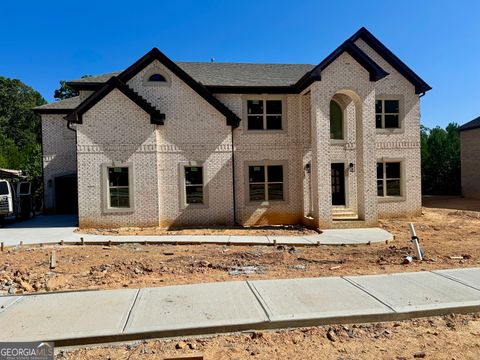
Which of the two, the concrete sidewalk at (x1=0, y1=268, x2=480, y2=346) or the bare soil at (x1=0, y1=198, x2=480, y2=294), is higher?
the concrete sidewalk at (x1=0, y1=268, x2=480, y2=346)

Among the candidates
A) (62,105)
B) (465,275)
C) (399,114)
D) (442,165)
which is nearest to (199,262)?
(465,275)

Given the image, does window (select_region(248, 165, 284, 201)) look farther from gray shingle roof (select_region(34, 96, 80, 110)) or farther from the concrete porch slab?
gray shingle roof (select_region(34, 96, 80, 110))

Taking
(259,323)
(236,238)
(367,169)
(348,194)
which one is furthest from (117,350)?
(348,194)

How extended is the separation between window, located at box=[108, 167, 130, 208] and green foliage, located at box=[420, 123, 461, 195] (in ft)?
96.0

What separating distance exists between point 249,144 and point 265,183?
77.6 inches

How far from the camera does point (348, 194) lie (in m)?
15.9

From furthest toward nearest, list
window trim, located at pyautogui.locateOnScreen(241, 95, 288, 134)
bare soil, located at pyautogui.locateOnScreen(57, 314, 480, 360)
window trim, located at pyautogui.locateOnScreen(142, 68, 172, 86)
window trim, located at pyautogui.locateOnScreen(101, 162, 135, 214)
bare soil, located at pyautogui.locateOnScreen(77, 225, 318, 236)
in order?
1. window trim, located at pyautogui.locateOnScreen(241, 95, 288, 134)
2. window trim, located at pyautogui.locateOnScreen(142, 68, 172, 86)
3. window trim, located at pyautogui.locateOnScreen(101, 162, 135, 214)
4. bare soil, located at pyautogui.locateOnScreen(77, 225, 318, 236)
5. bare soil, located at pyautogui.locateOnScreen(57, 314, 480, 360)

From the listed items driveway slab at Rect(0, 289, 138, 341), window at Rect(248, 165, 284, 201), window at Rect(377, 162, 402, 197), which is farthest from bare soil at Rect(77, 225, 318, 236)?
driveway slab at Rect(0, 289, 138, 341)

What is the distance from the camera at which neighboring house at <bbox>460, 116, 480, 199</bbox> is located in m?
25.3

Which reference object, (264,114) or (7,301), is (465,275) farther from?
(264,114)

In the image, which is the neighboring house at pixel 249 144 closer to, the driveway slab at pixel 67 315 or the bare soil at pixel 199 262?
the bare soil at pixel 199 262

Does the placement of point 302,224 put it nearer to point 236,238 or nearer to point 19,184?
point 236,238

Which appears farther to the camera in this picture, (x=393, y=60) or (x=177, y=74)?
(x=393, y=60)

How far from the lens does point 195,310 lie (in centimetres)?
511
